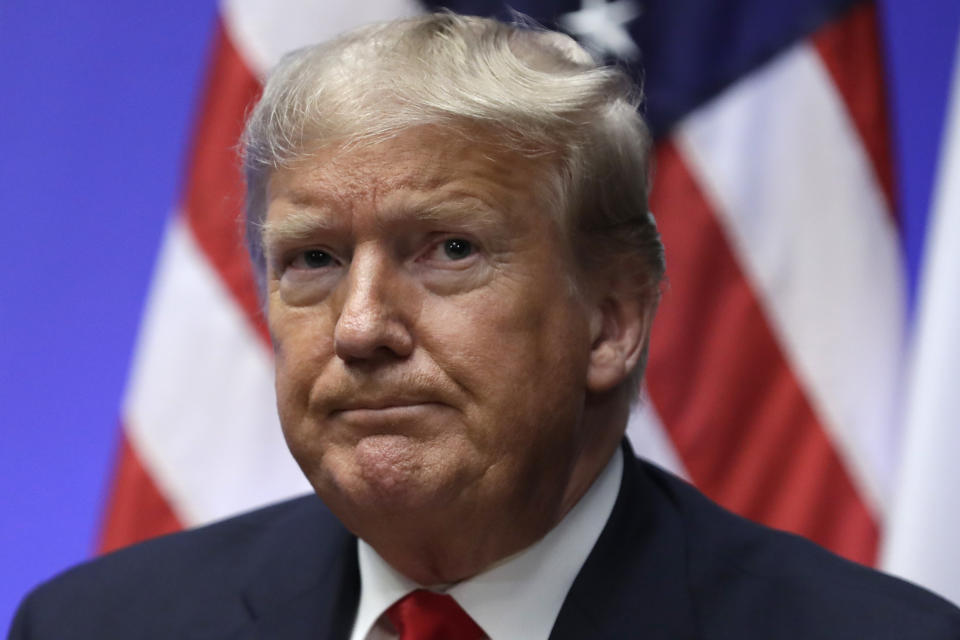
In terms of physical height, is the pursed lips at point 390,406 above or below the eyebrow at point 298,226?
below

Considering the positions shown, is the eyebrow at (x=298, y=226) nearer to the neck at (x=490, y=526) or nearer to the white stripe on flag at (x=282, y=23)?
the neck at (x=490, y=526)

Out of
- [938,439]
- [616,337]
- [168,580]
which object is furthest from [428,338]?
[938,439]

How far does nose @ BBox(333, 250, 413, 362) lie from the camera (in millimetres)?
1222

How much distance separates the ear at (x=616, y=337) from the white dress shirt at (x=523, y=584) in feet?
0.46

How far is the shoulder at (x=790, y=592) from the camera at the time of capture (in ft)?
4.44

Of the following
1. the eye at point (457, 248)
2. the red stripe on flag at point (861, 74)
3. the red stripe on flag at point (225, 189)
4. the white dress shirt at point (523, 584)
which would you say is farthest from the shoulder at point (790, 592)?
the red stripe on flag at point (225, 189)

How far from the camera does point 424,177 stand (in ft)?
4.12

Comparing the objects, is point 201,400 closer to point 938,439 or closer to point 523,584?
point 523,584

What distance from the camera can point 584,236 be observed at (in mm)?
1362

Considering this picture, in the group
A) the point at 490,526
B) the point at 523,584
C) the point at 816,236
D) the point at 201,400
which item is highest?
the point at 490,526

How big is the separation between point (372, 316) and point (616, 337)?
0.32 meters

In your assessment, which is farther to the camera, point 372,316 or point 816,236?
point 816,236

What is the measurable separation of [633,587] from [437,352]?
37 centimetres

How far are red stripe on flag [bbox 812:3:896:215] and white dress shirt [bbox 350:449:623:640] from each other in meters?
0.95
